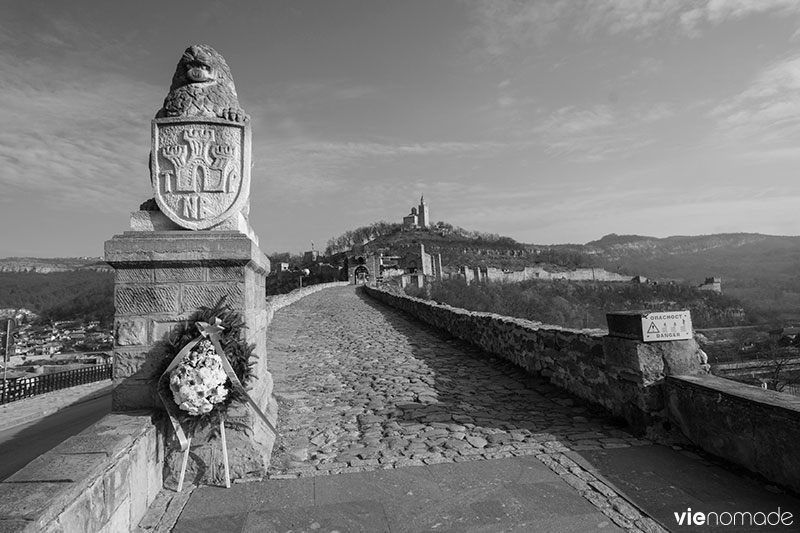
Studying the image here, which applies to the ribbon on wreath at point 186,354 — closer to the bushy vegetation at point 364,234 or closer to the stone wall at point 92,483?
the stone wall at point 92,483

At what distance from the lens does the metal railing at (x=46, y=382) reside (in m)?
12.5

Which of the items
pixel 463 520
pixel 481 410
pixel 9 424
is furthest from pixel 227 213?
pixel 9 424

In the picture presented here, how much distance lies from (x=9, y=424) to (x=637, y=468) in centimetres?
1323

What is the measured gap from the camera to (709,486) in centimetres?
280

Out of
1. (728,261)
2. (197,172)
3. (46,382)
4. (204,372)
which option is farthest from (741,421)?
(728,261)

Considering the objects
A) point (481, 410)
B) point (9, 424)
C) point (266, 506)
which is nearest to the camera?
point (266, 506)

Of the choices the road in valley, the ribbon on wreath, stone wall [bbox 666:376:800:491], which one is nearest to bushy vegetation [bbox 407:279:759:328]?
stone wall [bbox 666:376:800:491]

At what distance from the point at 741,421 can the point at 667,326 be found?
103 cm

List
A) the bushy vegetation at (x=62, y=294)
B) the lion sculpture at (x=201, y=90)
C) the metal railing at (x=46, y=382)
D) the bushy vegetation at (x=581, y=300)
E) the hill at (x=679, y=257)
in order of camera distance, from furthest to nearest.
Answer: the hill at (x=679, y=257) < the bushy vegetation at (x=62, y=294) < the bushy vegetation at (x=581, y=300) < the metal railing at (x=46, y=382) < the lion sculpture at (x=201, y=90)

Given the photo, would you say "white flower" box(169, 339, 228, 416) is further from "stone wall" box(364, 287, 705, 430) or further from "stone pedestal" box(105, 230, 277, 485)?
"stone wall" box(364, 287, 705, 430)

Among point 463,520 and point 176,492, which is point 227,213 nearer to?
point 176,492

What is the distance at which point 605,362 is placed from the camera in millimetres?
4375

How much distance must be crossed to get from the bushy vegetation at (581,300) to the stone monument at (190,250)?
21.1 meters

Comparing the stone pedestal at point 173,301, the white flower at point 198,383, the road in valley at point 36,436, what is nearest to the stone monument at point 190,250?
the stone pedestal at point 173,301
